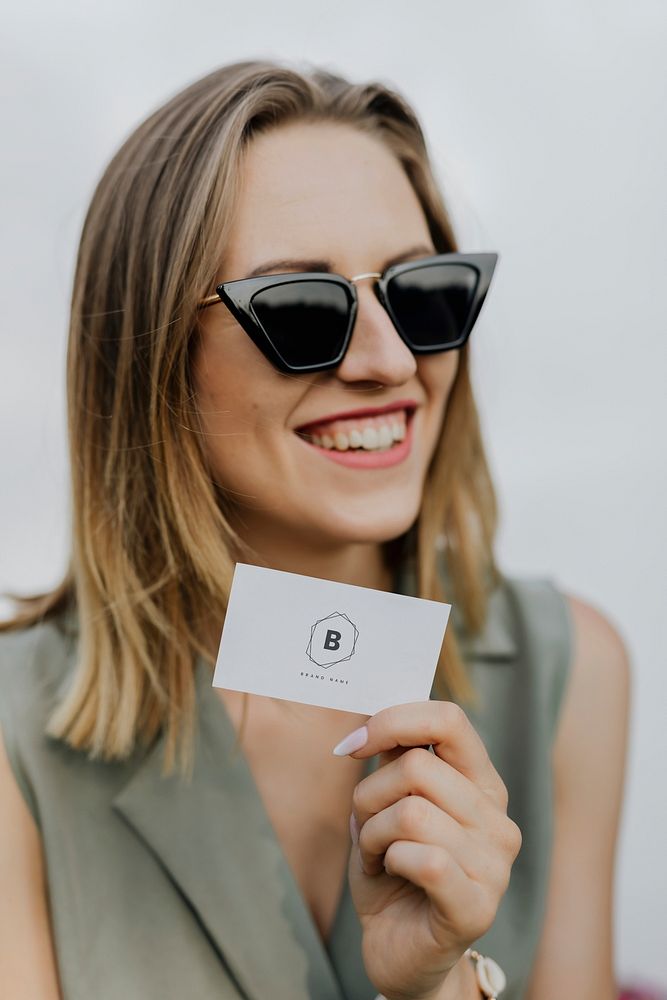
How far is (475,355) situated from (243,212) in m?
0.70

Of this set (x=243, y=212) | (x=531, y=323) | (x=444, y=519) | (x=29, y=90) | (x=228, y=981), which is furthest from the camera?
(x=531, y=323)

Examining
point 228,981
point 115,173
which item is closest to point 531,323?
point 115,173

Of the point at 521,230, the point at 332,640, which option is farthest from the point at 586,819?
the point at 521,230

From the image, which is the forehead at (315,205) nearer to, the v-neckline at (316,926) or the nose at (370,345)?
the nose at (370,345)

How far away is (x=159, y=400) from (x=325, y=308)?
277 millimetres

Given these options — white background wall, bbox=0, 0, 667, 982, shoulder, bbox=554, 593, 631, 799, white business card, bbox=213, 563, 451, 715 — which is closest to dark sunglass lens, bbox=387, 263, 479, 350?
white business card, bbox=213, 563, 451, 715

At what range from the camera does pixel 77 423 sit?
1.44 m

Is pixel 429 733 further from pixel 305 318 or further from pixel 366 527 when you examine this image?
pixel 305 318

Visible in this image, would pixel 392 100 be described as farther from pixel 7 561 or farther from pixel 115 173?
pixel 7 561

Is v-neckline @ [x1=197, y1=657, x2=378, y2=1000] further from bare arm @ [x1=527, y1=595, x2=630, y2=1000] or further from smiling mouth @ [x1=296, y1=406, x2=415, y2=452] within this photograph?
smiling mouth @ [x1=296, y1=406, x2=415, y2=452]

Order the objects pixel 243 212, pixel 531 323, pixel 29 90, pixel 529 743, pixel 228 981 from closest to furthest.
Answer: pixel 243 212, pixel 228 981, pixel 529 743, pixel 29 90, pixel 531 323

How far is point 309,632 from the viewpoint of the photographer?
91 cm

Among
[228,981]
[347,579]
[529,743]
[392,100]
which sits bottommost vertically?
[228,981]

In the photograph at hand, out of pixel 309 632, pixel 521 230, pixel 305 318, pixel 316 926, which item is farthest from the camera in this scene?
pixel 521 230
